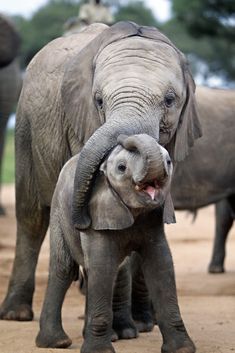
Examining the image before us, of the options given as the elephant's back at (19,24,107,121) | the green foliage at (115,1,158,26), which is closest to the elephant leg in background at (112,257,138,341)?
the elephant's back at (19,24,107,121)

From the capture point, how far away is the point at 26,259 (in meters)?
6.34

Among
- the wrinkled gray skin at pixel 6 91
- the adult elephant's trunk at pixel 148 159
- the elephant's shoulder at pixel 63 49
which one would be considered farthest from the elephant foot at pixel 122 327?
the wrinkled gray skin at pixel 6 91

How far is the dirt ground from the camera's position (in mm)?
5223

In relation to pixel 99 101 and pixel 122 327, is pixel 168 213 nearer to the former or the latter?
pixel 99 101

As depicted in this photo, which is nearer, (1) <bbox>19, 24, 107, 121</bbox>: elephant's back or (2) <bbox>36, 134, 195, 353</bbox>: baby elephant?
(2) <bbox>36, 134, 195, 353</bbox>: baby elephant

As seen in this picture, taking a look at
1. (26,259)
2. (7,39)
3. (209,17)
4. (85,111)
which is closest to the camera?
(85,111)

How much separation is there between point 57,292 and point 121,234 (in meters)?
0.55

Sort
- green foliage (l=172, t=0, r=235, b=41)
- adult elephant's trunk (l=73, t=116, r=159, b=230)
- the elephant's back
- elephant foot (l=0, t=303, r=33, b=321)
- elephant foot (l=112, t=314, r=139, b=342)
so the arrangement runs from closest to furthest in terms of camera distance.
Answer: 1. adult elephant's trunk (l=73, t=116, r=159, b=230)
2. elephant foot (l=112, t=314, r=139, b=342)
3. the elephant's back
4. elephant foot (l=0, t=303, r=33, b=321)
5. green foliage (l=172, t=0, r=235, b=41)

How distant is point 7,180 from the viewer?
24984 millimetres

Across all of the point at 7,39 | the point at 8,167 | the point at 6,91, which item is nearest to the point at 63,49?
the point at 7,39

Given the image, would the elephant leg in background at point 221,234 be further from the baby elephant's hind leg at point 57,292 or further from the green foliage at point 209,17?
the green foliage at point 209,17

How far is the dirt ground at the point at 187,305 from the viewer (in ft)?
17.1

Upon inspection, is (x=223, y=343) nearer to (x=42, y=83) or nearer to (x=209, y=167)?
(x=42, y=83)

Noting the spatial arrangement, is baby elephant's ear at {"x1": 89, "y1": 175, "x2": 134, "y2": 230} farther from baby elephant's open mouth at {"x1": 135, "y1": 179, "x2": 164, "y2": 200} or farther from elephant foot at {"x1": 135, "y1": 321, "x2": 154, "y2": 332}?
elephant foot at {"x1": 135, "y1": 321, "x2": 154, "y2": 332}
